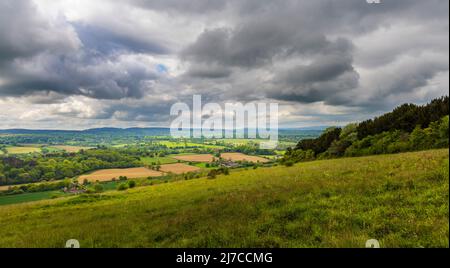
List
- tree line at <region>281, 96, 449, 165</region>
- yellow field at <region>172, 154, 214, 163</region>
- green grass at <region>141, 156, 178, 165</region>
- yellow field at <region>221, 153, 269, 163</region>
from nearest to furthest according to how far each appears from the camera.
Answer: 1. tree line at <region>281, 96, 449, 165</region>
2. yellow field at <region>221, 153, 269, 163</region>
3. yellow field at <region>172, 154, 214, 163</region>
4. green grass at <region>141, 156, 178, 165</region>

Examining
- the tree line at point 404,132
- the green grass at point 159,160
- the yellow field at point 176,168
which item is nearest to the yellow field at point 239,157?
the yellow field at point 176,168

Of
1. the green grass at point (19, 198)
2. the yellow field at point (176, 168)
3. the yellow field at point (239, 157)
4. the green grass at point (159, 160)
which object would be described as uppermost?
the yellow field at point (239, 157)

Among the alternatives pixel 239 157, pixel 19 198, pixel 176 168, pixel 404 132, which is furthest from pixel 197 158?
pixel 404 132

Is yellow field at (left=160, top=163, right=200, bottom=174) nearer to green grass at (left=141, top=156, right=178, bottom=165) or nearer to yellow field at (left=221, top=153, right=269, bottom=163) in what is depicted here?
green grass at (left=141, top=156, right=178, bottom=165)

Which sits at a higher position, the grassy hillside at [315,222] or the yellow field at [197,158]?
the grassy hillside at [315,222]

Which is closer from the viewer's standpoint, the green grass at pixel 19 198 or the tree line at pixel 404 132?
the tree line at pixel 404 132

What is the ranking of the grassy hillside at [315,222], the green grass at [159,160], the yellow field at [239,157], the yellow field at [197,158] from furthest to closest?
the green grass at [159,160]
the yellow field at [197,158]
the yellow field at [239,157]
the grassy hillside at [315,222]

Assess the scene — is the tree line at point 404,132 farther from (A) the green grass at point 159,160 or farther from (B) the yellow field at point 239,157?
(A) the green grass at point 159,160

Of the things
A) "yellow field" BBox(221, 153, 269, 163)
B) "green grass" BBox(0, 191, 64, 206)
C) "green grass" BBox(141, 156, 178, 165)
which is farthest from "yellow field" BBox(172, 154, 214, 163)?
"green grass" BBox(0, 191, 64, 206)

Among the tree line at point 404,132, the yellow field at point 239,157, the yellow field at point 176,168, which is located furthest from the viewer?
the yellow field at point 176,168

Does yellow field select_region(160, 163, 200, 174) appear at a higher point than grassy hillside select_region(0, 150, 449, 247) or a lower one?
lower

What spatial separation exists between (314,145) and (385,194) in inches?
2217

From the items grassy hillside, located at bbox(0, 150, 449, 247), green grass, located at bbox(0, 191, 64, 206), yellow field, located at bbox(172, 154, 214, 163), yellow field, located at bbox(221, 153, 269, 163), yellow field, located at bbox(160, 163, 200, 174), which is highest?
grassy hillside, located at bbox(0, 150, 449, 247)

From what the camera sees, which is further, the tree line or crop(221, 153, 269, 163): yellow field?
crop(221, 153, 269, 163): yellow field
